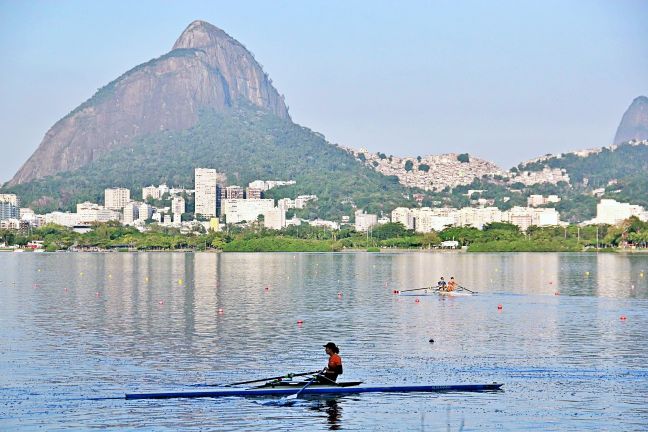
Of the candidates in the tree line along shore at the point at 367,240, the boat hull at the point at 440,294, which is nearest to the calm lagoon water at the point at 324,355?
the boat hull at the point at 440,294

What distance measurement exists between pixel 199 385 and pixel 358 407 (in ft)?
14.8

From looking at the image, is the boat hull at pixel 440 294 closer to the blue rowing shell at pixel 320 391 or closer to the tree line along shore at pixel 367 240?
the blue rowing shell at pixel 320 391

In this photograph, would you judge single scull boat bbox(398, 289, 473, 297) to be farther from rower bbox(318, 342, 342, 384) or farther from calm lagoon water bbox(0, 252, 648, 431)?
rower bbox(318, 342, 342, 384)

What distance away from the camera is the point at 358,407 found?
81.4ft

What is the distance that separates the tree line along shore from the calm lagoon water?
332ft

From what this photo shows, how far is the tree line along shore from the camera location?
165 metres

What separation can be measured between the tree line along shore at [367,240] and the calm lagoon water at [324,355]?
332 feet

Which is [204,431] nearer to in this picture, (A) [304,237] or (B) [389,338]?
(B) [389,338]

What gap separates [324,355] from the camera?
109 ft

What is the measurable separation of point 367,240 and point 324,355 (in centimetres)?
15181

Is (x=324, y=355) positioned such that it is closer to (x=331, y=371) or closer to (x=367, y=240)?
(x=331, y=371)

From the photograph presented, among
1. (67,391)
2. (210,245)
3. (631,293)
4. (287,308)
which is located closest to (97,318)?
(287,308)

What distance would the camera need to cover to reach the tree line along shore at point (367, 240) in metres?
165

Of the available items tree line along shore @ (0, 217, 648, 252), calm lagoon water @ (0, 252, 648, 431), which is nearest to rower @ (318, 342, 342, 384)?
calm lagoon water @ (0, 252, 648, 431)
